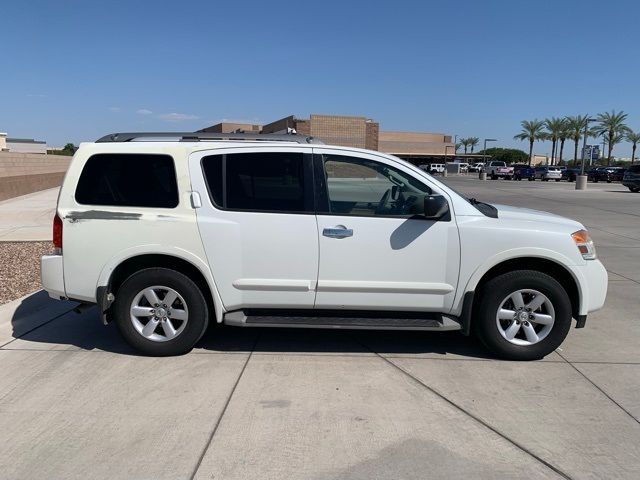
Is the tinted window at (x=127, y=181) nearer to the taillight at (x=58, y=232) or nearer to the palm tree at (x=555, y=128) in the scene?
the taillight at (x=58, y=232)

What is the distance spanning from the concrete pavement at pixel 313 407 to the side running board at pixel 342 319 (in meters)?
0.36

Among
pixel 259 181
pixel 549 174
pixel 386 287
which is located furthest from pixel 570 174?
pixel 259 181

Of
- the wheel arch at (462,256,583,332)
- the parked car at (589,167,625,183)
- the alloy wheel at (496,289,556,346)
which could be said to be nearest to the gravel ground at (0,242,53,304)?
the wheel arch at (462,256,583,332)

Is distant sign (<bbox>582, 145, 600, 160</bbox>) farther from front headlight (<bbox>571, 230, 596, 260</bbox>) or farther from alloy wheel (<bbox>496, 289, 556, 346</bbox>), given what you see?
alloy wheel (<bbox>496, 289, 556, 346</bbox>)

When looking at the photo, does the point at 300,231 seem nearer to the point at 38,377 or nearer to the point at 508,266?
the point at 508,266

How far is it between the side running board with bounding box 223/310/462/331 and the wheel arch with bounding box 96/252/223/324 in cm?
25

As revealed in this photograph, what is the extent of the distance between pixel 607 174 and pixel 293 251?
176 ft

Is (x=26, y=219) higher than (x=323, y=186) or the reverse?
the reverse

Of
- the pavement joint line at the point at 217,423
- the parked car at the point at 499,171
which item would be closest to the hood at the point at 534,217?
the pavement joint line at the point at 217,423

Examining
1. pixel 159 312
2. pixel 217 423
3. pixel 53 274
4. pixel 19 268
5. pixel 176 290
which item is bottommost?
pixel 217 423

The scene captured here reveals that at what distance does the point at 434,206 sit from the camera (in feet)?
14.3

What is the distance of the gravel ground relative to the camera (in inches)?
263

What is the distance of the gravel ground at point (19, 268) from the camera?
21.9 feet

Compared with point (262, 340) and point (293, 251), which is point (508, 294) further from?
point (262, 340)
